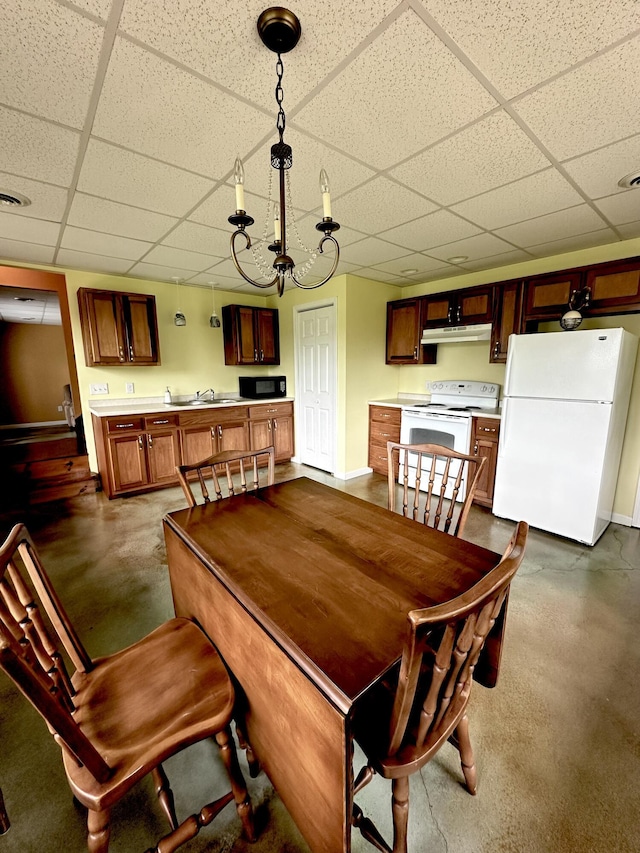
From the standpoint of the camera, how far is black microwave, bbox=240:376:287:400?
4.90 metres

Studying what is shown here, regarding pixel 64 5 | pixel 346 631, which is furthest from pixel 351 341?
pixel 346 631

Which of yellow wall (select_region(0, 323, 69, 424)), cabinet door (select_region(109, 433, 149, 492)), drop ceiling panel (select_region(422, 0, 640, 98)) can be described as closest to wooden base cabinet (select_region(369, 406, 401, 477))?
cabinet door (select_region(109, 433, 149, 492))

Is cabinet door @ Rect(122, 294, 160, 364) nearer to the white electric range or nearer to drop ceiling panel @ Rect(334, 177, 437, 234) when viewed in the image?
drop ceiling panel @ Rect(334, 177, 437, 234)

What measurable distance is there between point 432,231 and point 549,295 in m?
1.30

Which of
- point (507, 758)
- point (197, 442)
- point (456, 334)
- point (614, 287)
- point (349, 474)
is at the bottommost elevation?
point (507, 758)

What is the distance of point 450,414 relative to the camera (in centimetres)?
358

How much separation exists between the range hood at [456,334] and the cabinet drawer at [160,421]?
10.3ft

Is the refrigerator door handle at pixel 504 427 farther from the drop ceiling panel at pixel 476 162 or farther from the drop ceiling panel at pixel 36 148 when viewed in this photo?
→ the drop ceiling panel at pixel 36 148

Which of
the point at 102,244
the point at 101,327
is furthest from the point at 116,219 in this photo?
the point at 101,327

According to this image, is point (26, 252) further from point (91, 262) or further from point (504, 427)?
point (504, 427)

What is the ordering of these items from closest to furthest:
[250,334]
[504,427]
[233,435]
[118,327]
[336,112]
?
[336,112] < [504,427] < [118,327] < [233,435] < [250,334]

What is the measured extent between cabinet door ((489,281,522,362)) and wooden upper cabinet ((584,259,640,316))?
537mm

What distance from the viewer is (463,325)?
3.71 m

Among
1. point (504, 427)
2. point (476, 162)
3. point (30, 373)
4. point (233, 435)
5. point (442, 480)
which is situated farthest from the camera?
point (30, 373)
